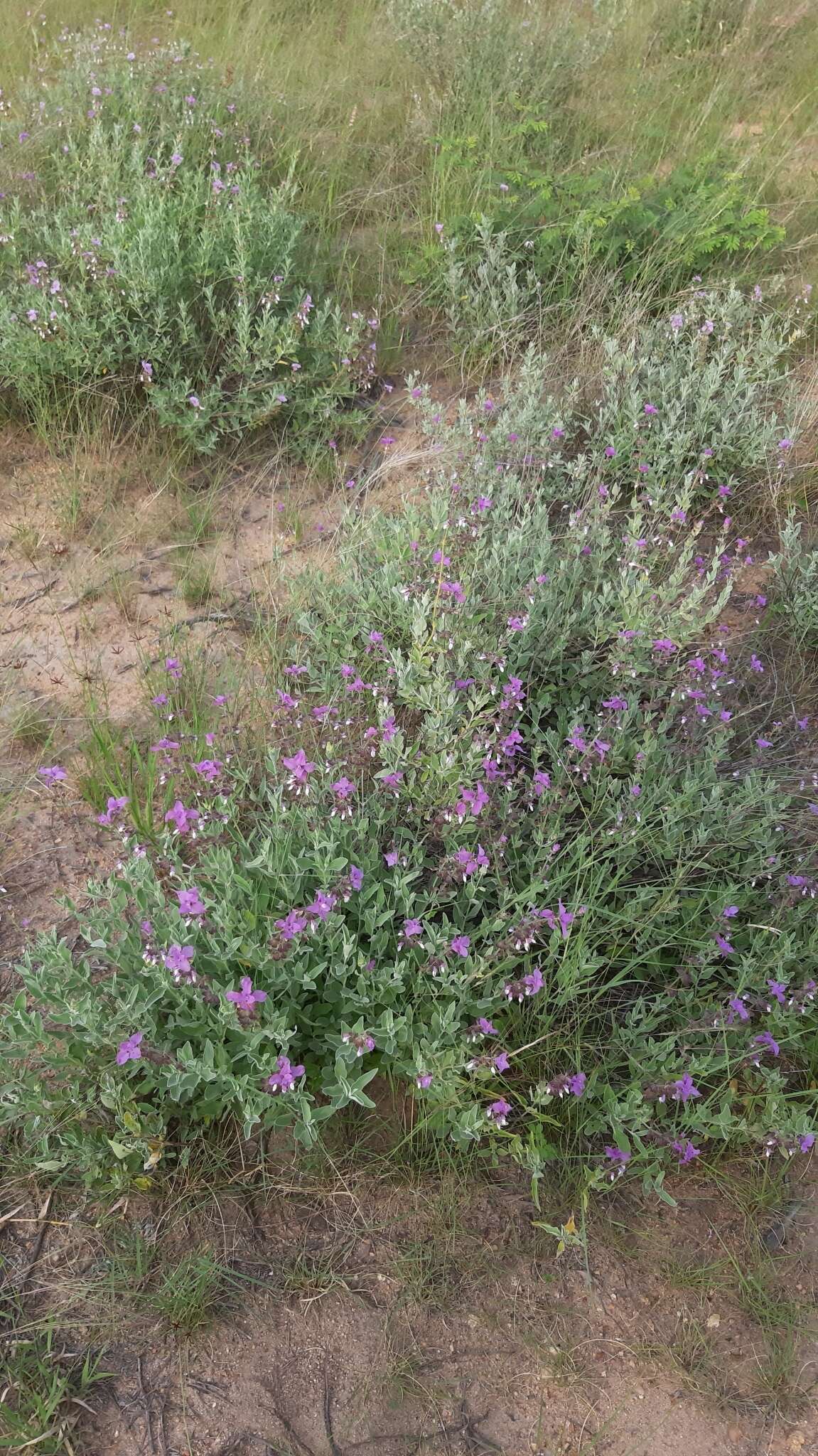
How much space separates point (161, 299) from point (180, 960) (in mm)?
3116

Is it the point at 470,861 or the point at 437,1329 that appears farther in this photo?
the point at 470,861

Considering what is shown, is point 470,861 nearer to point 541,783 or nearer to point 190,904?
point 541,783

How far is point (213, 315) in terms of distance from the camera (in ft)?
13.9

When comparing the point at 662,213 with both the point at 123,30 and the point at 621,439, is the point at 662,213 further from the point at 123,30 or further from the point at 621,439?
the point at 123,30

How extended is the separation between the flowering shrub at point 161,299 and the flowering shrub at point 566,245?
572 mm

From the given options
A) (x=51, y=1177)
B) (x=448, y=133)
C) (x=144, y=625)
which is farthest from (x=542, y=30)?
(x=51, y=1177)

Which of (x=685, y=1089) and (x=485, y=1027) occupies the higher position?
(x=485, y=1027)

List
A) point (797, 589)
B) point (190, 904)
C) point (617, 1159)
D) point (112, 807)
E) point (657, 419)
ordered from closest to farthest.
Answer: point (190, 904), point (617, 1159), point (112, 807), point (797, 589), point (657, 419)

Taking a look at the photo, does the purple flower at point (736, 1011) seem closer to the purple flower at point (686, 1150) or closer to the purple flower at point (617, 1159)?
the purple flower at point (686, 1150)

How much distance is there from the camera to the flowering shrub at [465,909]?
2260mm

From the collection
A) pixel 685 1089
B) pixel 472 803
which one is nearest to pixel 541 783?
pixel 472 803

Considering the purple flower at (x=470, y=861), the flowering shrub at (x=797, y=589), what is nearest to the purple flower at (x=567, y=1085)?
the purple flower at (x=470, y=861)

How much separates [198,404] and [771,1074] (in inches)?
131

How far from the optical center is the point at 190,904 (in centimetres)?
224
